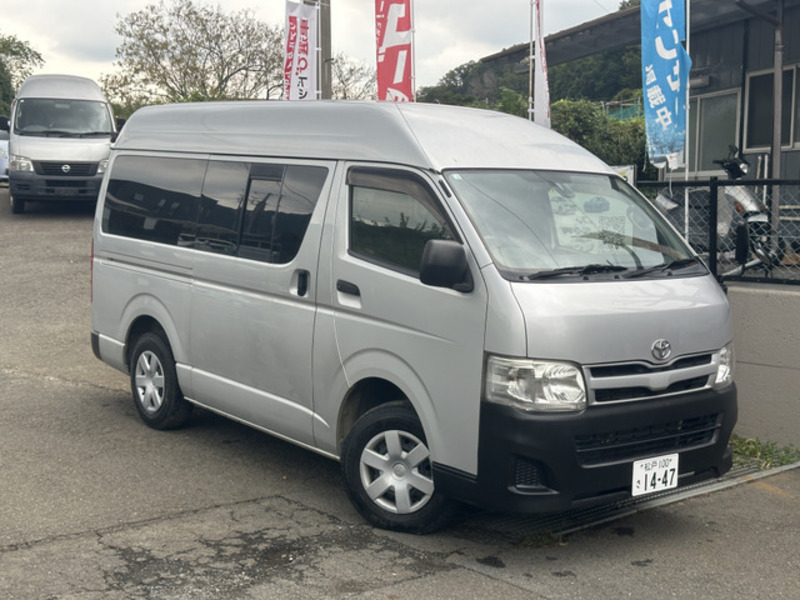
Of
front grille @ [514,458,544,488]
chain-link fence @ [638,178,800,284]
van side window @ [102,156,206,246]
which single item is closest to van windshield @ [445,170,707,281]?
front grille @ [514,458,544,488]

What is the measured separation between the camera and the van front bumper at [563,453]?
15.0ft

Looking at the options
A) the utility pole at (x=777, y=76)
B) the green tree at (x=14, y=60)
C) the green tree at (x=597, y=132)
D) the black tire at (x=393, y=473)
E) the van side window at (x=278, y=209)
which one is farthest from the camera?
the green tree at (x=14, y=60)

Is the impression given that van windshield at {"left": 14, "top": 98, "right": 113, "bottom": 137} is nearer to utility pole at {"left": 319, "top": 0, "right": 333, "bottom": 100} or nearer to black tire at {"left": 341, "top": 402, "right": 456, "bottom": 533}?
utility pole at {"left": 319, "top": 0, "right": 333, "bottom": 100}

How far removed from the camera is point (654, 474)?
16.0 ft

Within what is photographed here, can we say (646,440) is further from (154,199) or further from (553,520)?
(154,199)

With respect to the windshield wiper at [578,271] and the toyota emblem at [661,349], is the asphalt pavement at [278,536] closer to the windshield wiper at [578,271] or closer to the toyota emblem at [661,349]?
the toyota emblem at [661,349]

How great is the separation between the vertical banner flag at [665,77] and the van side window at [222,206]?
608cm

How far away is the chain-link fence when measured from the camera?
279 inches

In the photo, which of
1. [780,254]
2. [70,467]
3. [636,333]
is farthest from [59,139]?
[636,333]

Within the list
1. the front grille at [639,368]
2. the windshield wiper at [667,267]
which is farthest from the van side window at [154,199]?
the front grille at [639,368]

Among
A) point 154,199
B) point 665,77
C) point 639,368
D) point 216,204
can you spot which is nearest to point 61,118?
point 665,77

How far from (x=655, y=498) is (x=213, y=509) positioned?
8.54 feet

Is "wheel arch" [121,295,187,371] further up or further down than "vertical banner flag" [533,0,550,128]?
further down

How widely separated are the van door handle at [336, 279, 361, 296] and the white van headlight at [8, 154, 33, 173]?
13.4 metres
